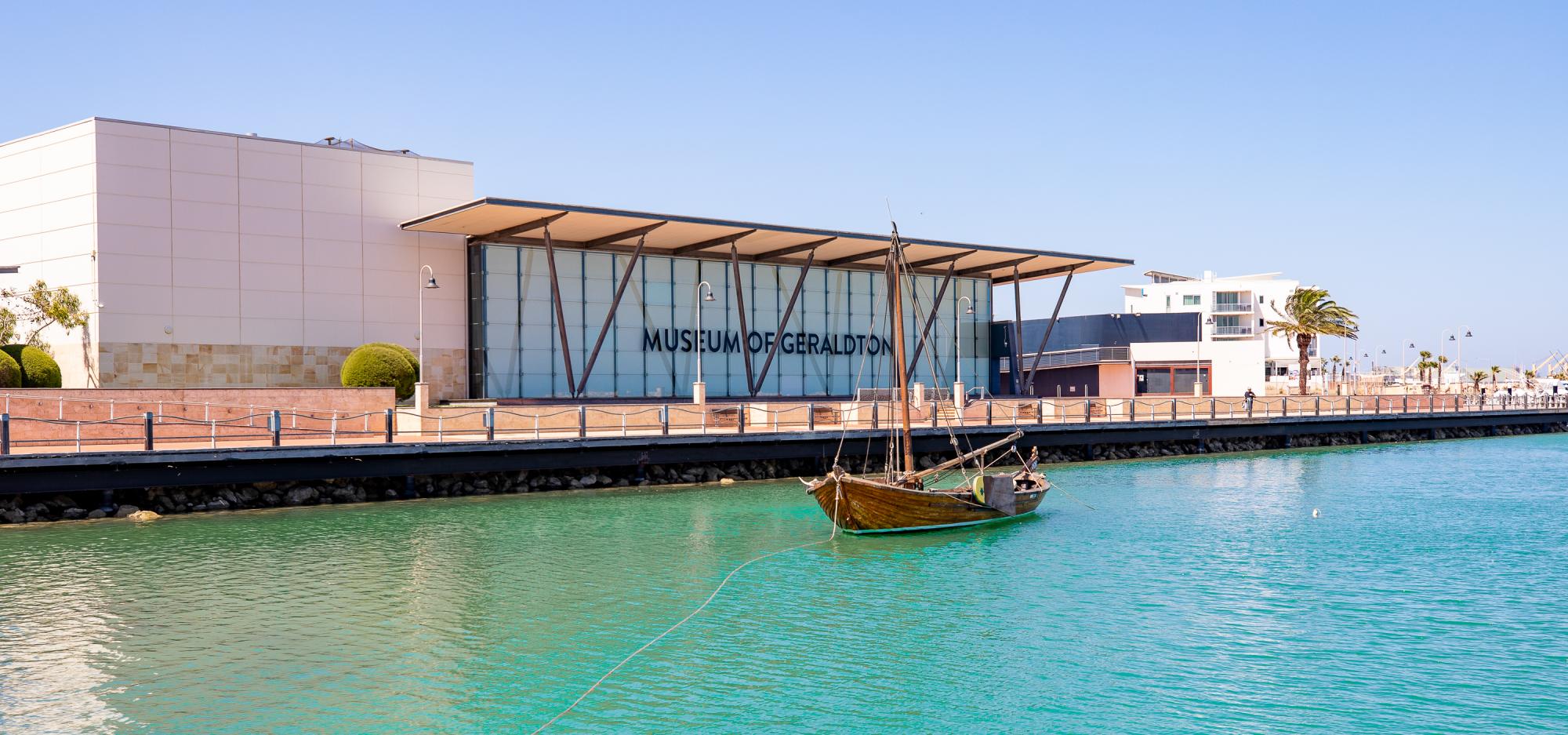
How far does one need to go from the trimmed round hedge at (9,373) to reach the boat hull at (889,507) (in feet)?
85.8

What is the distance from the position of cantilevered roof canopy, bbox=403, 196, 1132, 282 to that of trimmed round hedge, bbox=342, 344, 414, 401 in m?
6.09

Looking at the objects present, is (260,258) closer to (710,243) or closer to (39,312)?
(39,312)

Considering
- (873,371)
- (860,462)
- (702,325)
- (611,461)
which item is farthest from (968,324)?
(611,461)

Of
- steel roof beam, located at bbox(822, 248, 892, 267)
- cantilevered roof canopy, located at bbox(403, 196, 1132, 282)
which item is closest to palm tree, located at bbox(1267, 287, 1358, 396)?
cantilevered roof canopy, located at bbox(403, 196, 1132, 282)

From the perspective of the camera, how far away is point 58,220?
151 ft

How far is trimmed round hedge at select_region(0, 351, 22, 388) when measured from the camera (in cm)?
3753

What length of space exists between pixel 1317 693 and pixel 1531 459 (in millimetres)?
49435

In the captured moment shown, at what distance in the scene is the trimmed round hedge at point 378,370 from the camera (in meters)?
45.9

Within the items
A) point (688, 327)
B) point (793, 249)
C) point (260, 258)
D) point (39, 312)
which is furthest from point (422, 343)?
point (793, 249)

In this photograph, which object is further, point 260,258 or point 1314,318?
point 1314,318

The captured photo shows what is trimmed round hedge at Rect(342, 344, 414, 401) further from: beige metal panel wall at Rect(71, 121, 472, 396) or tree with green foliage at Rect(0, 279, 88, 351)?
tree with green foliage at Rect(0, 279, 88, 351)

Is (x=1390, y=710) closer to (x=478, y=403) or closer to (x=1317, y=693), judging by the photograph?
(x=1317, y=693)

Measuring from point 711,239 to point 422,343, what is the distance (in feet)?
51.8

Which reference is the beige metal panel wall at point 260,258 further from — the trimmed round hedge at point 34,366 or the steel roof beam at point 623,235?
the steel roof beam at point 623,235
